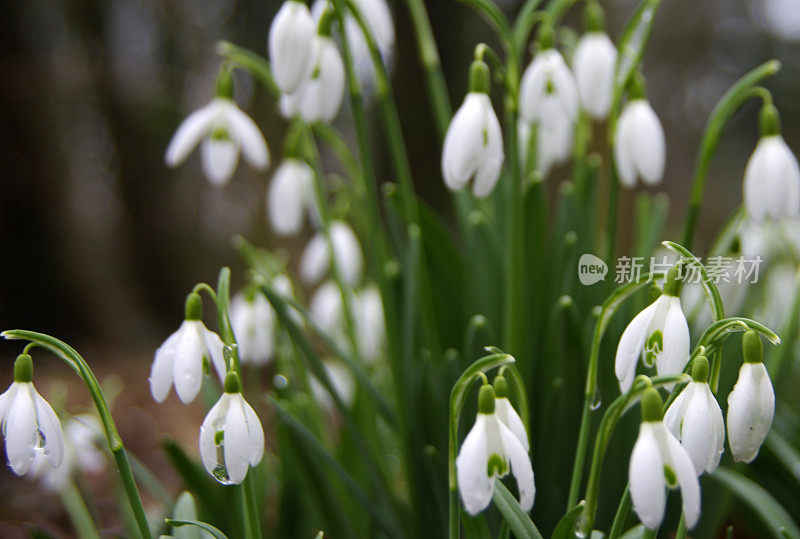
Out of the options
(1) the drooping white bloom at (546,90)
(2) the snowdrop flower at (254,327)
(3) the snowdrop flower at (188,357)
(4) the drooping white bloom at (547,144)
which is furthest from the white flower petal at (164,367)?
(4) the drooping white bloom at (547,144)

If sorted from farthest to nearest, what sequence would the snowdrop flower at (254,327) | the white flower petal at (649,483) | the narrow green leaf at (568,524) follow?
the snowdrop flower at (254,327) → the narrow green leaf at (568,524) → the white flower petal at (649,483)

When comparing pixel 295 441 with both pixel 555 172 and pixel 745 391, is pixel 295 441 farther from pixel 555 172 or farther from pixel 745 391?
pixel 555 172

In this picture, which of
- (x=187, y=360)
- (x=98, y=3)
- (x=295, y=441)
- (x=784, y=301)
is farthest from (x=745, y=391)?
(x=98, y=3)

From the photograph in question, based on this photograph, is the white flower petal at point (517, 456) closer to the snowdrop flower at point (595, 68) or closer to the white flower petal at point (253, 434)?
the white flower petal at point (253, 434)

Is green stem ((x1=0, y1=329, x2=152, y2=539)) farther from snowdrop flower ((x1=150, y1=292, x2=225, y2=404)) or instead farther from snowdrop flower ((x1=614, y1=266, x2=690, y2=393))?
snowdrop flower ((x1=614, y1=266, x2=690, y2=393))

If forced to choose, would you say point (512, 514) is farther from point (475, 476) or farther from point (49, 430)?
point (49, 430)

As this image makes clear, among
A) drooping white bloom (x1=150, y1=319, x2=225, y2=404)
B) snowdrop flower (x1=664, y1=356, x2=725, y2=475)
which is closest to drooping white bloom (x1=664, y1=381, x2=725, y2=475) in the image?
snowdrop flower (x1=664, y1=356, x2=725, y2=475)
